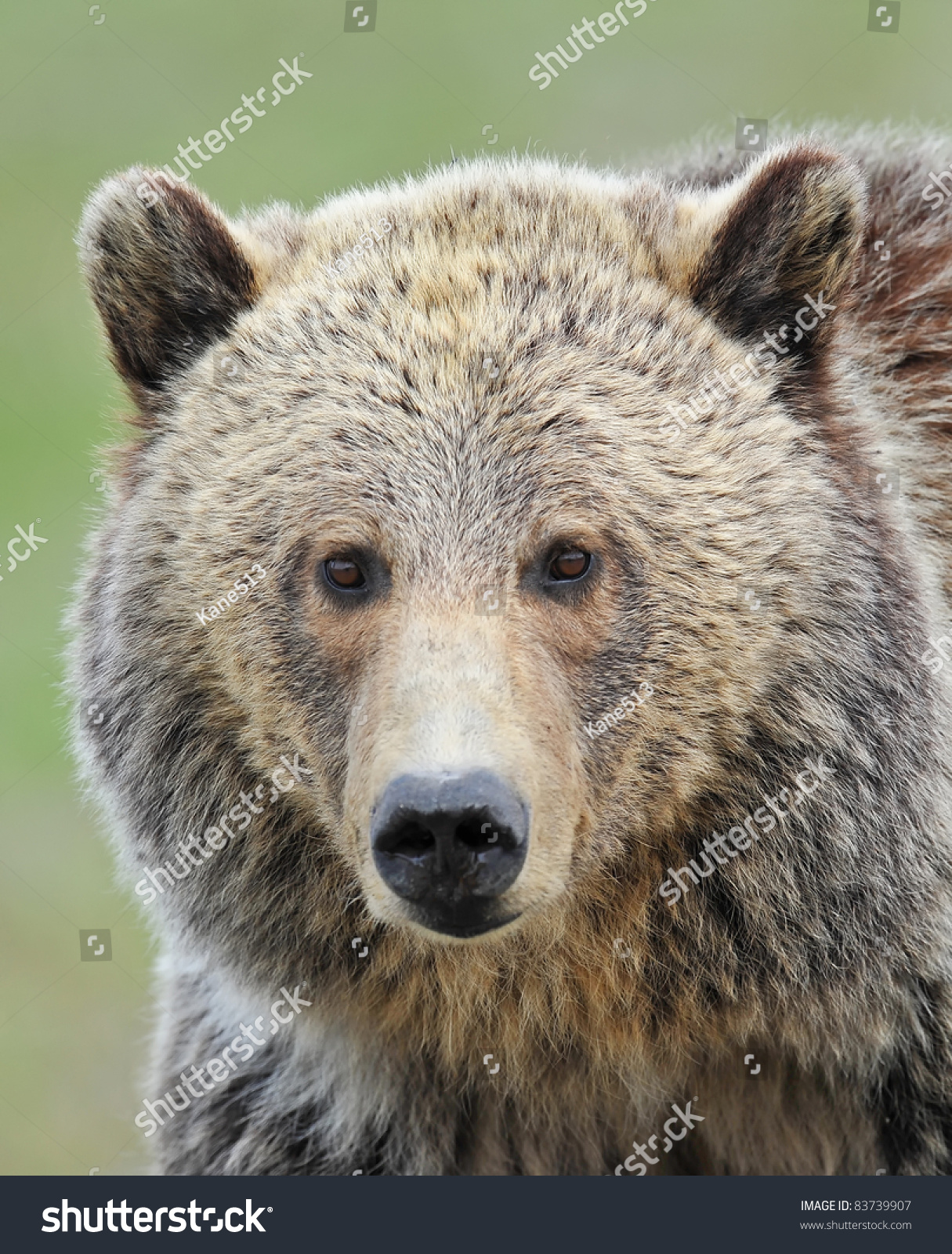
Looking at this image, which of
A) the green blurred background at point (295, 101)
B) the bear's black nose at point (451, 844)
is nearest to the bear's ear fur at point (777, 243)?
the bear's black nose at point (451, 844)

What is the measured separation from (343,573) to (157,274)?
4.66 ft

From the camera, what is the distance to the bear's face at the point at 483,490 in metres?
4.77

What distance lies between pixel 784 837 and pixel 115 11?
653 inches

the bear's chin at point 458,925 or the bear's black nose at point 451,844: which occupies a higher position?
the bear's black nose at point 451,844

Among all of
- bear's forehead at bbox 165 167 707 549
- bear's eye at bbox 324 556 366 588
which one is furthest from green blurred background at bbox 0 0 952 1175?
bear's eye at bbox 324 556 366 588

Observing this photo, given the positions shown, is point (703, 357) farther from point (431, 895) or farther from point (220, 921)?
point (220, 921)

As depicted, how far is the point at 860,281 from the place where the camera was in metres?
6.25

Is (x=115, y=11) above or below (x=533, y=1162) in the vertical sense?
above

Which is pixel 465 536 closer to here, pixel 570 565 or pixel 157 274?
pixel 570 565

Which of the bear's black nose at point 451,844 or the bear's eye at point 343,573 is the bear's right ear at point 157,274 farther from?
the bear's black nose at point 451,844

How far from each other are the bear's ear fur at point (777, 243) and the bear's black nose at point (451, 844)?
2.04m

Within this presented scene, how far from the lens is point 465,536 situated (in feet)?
16.2

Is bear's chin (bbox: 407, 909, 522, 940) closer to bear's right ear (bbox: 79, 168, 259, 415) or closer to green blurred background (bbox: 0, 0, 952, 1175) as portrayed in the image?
bear's right ear (bbox: 79, 168, 259, 415)

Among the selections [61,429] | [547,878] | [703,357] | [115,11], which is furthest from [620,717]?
[115,11]
